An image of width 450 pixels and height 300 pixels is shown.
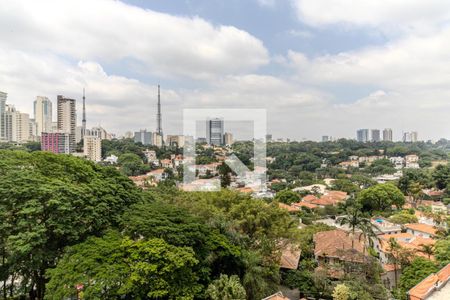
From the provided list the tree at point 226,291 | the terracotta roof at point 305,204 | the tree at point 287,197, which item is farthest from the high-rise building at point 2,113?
the tree at point 226,291

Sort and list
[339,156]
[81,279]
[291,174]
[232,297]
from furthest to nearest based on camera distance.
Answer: [339,156] < [291,174] < [232,297] < [81,279]

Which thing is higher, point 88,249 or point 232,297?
point 88,249

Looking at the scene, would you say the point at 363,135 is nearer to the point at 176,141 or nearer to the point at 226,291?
the point at 176,141

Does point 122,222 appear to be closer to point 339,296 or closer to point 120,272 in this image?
point 120,272

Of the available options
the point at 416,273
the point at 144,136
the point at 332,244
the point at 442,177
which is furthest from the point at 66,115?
the point at 416,273

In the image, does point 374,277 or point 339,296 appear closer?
point 339,296

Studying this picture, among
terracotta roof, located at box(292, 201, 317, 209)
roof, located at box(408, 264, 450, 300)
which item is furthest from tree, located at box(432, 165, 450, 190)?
roof, located at box(408, 264, 450, 300)

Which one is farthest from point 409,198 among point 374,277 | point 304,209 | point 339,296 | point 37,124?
point 37,124

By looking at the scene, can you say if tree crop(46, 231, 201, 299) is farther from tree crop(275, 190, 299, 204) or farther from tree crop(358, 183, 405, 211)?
tree crop(275, 190, 299, 204)
